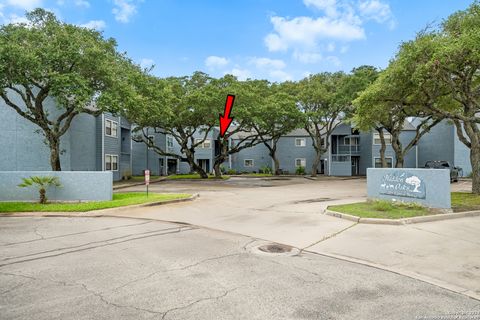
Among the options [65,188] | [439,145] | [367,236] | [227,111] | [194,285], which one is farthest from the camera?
[439,145]

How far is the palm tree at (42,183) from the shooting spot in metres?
14.3

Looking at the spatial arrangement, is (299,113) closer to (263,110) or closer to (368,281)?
(263,110)

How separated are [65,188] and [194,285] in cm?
1210

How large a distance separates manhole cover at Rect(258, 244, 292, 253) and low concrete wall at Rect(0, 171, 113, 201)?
32.8ft

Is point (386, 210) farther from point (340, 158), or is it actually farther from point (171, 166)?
point (171, 166)

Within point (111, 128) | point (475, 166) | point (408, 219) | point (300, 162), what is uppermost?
point (111, 128)

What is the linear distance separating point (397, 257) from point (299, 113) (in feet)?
90.5

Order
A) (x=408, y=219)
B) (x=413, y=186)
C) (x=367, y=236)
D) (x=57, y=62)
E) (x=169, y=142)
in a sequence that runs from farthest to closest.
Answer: (x=169, y=142)
(x=57, y=62)
(x=413, y=186)
(x=408, y=219)
(x=367, y=236)

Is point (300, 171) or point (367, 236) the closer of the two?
point (367, 236)

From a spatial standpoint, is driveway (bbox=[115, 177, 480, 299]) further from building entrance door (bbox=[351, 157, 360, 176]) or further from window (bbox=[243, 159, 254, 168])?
window (bbox=[243, 159, 254, 168])

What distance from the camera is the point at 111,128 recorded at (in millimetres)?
31703

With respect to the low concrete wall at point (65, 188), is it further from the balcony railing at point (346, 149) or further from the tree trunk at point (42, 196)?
the balcony railing at point (346, 149)

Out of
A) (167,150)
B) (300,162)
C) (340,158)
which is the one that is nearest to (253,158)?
(300,162)

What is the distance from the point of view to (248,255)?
23.1 feet
